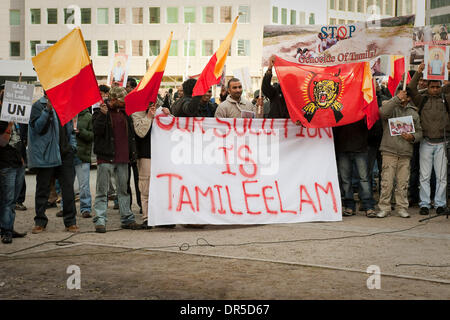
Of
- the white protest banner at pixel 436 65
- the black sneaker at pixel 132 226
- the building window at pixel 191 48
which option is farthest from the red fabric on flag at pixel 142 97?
the building window at pixel 191 48

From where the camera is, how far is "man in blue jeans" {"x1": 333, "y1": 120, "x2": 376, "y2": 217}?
37.6ft

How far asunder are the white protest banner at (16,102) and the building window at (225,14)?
69173 millimetres

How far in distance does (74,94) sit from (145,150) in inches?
55.1

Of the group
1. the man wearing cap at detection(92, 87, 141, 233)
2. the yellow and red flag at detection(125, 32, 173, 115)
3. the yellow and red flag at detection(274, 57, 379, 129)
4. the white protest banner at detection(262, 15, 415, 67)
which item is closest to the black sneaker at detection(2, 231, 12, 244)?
the man wearing cap at detection(92, 87, 141, 233)

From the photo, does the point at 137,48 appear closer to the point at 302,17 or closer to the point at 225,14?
the point at 225,14

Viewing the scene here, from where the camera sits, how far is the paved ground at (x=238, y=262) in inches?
254

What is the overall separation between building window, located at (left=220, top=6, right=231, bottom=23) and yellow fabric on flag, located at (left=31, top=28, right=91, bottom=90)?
68565 millimetres

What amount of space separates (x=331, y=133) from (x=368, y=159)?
1294 mm

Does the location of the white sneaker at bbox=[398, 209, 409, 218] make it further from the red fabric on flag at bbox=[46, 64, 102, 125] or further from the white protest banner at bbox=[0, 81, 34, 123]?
the white protest banner at bbox=[0, 81, 34, 123]

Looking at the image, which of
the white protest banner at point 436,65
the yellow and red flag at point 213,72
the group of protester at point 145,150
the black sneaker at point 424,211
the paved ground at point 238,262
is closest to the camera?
the paved ground at point 238,262

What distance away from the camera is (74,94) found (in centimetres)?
976

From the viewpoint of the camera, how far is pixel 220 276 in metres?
7.04

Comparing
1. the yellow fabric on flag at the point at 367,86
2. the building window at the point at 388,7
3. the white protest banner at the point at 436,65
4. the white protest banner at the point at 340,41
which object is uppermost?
the building window at the point at 388,7

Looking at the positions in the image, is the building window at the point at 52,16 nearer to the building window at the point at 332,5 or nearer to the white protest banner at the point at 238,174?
the building window at the point at 332,5
